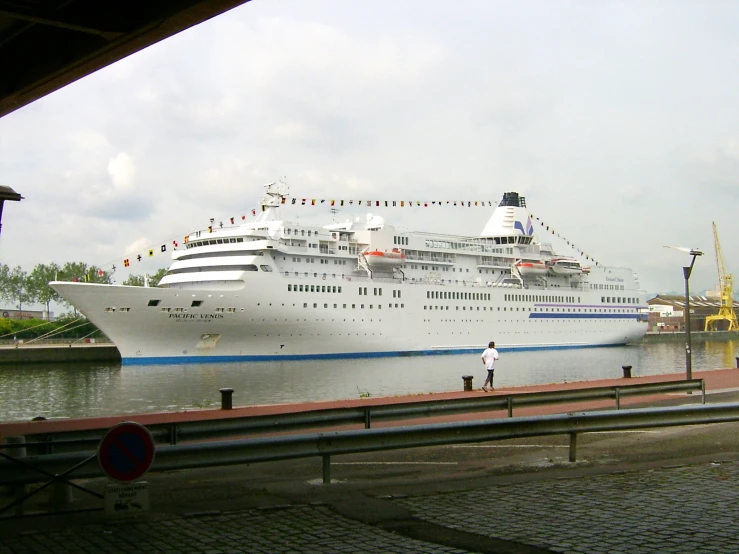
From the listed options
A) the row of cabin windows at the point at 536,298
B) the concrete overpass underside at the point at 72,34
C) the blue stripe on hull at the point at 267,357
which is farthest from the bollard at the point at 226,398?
the row of cabin windows at the point at 536,298

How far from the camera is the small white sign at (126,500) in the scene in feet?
18.8

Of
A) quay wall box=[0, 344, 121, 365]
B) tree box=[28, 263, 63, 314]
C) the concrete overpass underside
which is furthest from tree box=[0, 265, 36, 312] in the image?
the concrete overpass underside

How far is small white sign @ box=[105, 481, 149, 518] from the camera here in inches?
225

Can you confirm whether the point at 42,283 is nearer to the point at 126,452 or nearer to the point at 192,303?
the point at 192,303

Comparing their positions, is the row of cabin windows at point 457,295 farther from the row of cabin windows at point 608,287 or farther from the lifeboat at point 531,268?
the row of cabin windows at point 608,287

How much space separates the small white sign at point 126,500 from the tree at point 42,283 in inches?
3393

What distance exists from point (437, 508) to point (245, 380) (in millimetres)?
25963

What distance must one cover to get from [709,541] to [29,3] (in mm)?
7095

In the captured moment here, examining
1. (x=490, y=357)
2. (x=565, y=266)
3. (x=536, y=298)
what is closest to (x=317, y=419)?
(x=490, y=357)

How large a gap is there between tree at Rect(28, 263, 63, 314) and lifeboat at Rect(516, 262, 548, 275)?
52.8 meters

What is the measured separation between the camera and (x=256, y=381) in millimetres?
30922

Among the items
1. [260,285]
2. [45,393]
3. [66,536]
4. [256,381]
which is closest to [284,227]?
[260,285]

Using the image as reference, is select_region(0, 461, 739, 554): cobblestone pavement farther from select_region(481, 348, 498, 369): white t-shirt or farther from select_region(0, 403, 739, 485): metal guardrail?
select_region(481, 348, 498, 369): white t-shirt

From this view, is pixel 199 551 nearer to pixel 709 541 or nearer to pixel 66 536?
pixel 66 536
